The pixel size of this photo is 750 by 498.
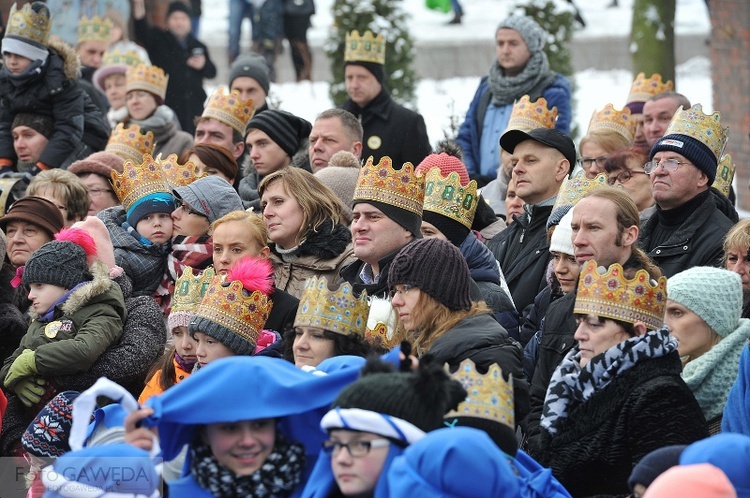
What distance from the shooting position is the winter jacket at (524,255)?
7957 mm

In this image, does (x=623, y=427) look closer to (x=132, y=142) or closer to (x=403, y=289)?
(x=403, y=289)

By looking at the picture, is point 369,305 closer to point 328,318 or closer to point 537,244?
point 328,318

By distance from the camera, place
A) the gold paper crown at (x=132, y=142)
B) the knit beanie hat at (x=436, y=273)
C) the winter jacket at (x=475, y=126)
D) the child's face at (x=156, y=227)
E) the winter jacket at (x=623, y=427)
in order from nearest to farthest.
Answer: the winter jacket at (x=623, y=427) < the knit beanie hat at (x=436, y=273) < the child's face at (x=156, y=227) < the gold paper crown at (x=132, y=142) < the winter jacket at (x=475, y=126)

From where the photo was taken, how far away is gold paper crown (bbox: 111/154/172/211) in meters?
8.81

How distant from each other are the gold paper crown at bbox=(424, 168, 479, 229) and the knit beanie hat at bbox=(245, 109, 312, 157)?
6.73 feet

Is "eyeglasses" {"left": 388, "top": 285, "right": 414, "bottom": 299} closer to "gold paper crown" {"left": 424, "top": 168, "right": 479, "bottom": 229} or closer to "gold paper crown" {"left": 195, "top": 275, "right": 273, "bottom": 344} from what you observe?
"gold paper crown" {"left": 195, "top": 275, "right": 273, "bottom": 344}

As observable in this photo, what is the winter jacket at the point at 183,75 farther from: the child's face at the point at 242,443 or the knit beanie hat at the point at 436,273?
the child's face at the point at 242,443

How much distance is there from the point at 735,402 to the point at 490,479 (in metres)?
1.86

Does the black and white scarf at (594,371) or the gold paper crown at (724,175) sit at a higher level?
the gold paper crown at (724,175)

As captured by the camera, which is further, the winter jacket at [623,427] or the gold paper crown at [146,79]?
the gold paper crown at [146,79]

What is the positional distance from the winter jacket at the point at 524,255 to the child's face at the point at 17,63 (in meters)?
4.38

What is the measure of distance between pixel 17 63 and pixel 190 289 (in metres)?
4.56

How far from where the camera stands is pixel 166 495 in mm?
6207

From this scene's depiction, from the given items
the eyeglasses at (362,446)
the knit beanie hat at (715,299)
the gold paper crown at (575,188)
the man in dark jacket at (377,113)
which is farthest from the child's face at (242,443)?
the man in dark jacket at (377,113)
